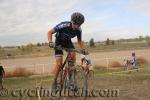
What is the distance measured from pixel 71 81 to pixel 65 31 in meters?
1.20

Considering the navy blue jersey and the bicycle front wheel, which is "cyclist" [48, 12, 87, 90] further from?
the bicycle front wheel

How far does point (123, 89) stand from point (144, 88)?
0.65m

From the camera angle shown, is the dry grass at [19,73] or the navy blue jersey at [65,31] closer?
the navy blue jersey at [65,31]

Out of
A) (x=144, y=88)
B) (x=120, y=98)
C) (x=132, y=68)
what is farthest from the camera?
(x=132, y=68)

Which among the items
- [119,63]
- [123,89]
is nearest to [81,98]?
[123,89]

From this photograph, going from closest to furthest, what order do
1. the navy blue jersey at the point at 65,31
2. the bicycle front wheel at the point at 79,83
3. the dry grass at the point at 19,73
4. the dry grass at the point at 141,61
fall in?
1. the bicycle front wheel at the point at 79,83
2. the navy blue jersey at the point at 65,31
3. the dry grass at the point at 19,73
4. the dry grass at the point at 141,61

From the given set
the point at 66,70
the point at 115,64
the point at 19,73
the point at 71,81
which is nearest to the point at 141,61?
the point at 115,64

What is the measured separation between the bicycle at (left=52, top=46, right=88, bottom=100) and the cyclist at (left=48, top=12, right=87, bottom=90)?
128 mm

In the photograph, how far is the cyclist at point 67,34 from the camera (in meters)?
9.78

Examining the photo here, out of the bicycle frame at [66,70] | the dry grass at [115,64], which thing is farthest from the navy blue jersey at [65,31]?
the dry grass at [115,64]

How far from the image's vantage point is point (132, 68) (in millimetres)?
29781

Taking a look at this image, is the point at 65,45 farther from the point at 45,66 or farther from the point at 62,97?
the point at 45,66

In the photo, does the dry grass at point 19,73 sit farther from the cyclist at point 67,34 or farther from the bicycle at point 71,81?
the cyclist at point 67,34

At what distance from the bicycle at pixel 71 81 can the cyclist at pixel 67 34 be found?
13 cm
